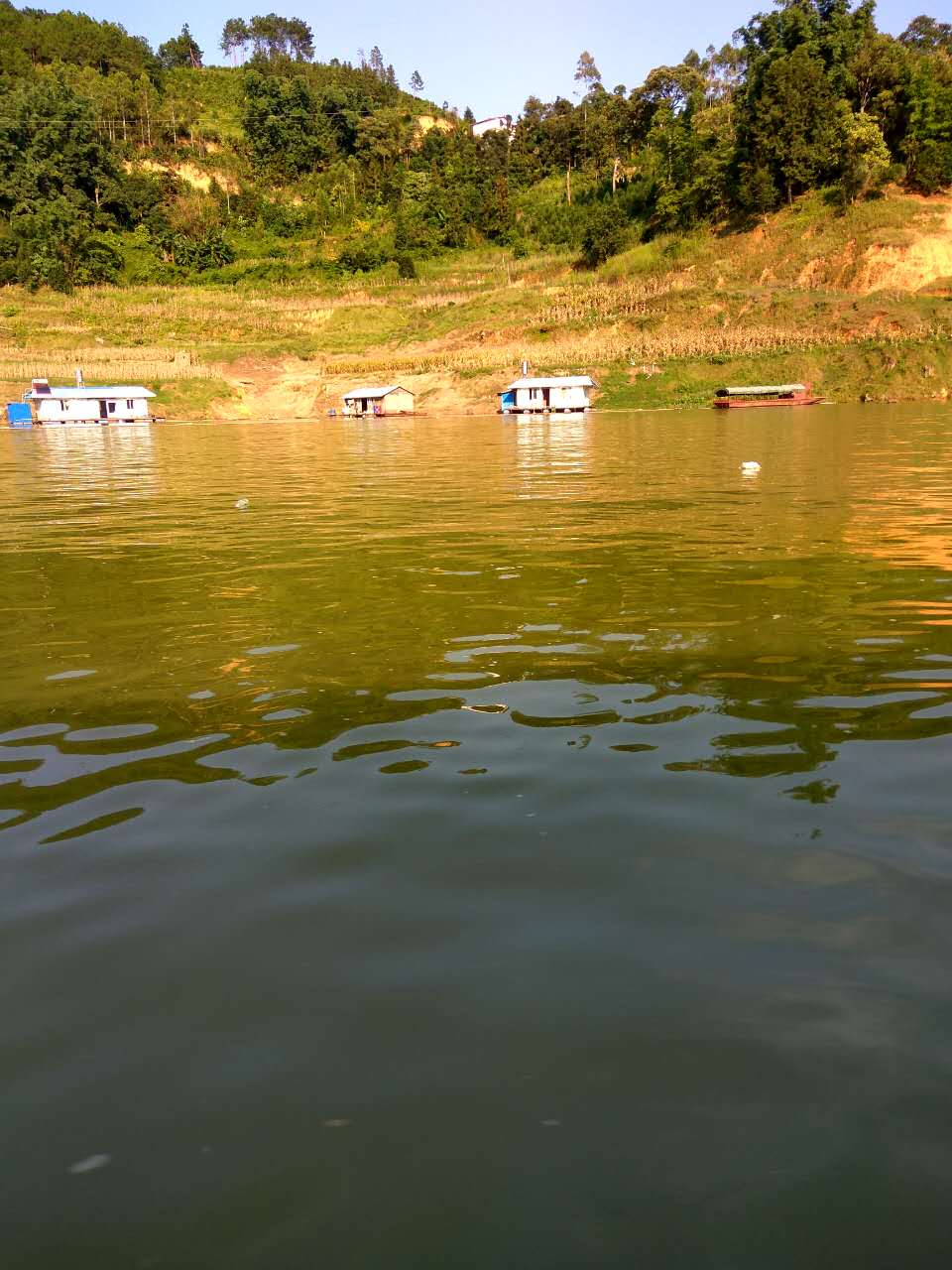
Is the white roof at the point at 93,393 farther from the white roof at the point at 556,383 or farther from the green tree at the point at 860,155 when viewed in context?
the green tree at the point at 860,155

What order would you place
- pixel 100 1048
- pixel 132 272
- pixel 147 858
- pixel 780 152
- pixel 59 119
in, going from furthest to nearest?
pixel 59 119
pixel 132 272
pixel 780 152
pixel 147 858
pixel 100 1048

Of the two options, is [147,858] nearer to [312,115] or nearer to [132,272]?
[132,272]

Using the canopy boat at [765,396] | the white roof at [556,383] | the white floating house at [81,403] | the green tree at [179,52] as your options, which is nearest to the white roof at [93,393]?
the white floating house at [81,403]

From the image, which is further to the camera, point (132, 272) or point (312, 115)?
point (312, 115)

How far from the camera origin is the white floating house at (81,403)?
2564 inches

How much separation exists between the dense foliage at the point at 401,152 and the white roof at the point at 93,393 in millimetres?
47650

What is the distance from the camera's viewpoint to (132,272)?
10944 cm

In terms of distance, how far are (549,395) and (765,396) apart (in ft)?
54.8

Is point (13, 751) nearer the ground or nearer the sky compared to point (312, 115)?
nearer the ground

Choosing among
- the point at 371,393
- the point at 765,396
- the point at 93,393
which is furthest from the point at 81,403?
the point at 765,396

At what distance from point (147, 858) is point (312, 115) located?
166 m

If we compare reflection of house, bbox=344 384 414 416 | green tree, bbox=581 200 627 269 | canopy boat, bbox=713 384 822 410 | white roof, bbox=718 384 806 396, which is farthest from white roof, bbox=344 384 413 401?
green tree, bbox=581 200 627 269

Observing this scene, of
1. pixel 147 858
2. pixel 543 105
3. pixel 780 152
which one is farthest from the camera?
pixel 543 105

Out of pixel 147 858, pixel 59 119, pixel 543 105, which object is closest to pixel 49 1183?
pixel 147 858
